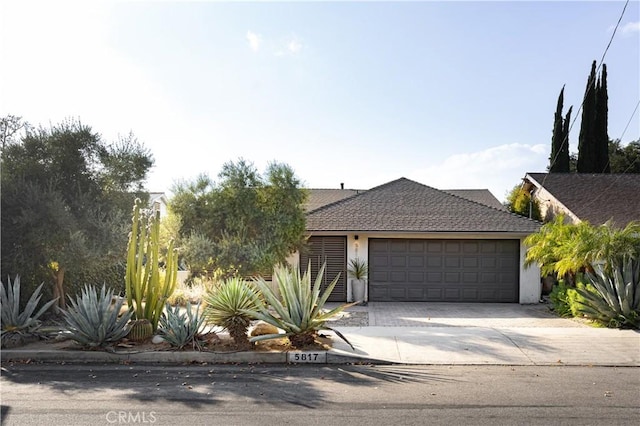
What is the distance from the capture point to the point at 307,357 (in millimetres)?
8555

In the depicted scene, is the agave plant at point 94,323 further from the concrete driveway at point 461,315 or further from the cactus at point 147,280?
the concrete driveway at point 461,315

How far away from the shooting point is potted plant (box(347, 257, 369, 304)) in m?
16.6

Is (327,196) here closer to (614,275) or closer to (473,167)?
(473,167)

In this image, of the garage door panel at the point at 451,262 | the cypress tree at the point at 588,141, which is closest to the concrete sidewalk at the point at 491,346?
the garage door panel at the point at 451,262

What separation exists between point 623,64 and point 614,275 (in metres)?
8.08

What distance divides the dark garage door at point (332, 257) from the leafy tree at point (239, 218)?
1.58 metres

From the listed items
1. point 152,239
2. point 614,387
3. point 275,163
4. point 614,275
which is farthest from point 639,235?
point 152,239

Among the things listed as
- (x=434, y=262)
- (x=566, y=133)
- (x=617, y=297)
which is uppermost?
(x=566, y=133)

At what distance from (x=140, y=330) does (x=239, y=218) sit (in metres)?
6.49

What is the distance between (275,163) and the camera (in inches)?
627

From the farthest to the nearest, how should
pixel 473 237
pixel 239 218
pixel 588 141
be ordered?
pixel 588 141 < pixel 473 237 < pixel 239 218

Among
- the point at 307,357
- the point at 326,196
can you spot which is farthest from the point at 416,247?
the point at 326,196

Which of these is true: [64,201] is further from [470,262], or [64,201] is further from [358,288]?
[470,262]

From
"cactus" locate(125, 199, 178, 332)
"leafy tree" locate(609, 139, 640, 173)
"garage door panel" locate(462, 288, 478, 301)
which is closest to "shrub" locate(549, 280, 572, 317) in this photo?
"garage door panel" locate(462, 288, 478, 301)
